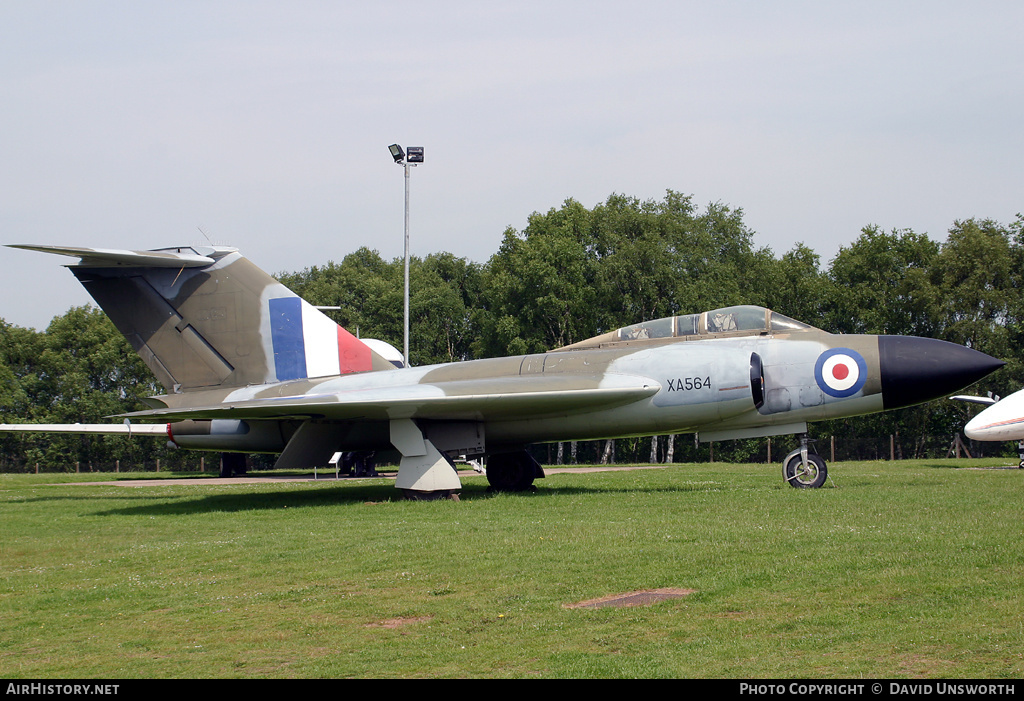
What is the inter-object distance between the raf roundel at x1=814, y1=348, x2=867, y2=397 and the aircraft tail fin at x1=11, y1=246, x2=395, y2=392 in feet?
31.0

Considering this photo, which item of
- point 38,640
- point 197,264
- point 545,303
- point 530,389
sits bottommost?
point 38,640

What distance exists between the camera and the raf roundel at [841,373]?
15.1 meters

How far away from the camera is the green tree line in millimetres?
50344

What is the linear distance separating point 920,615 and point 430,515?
8.39 metres

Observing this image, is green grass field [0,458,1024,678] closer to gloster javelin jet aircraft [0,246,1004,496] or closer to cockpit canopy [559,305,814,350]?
gloster javelin jet aircraft [0,246,1004,496]

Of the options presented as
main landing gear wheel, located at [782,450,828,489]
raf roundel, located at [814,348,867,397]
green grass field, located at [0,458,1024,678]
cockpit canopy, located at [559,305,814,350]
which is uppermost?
cockpit canopy, located at [559,305,814,350]

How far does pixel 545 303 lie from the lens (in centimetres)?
5400

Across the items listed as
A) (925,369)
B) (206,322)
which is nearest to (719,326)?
(925,369)

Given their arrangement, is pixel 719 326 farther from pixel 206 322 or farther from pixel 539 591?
pixel 206 322

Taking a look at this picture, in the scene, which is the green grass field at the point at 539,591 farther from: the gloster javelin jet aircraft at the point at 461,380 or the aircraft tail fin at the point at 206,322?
the aircraft tail fin at the point at 206,322

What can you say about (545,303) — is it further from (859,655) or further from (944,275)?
(859,655)

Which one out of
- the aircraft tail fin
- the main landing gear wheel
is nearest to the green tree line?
the aircraft tail fin

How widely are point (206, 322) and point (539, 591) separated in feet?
42.2
